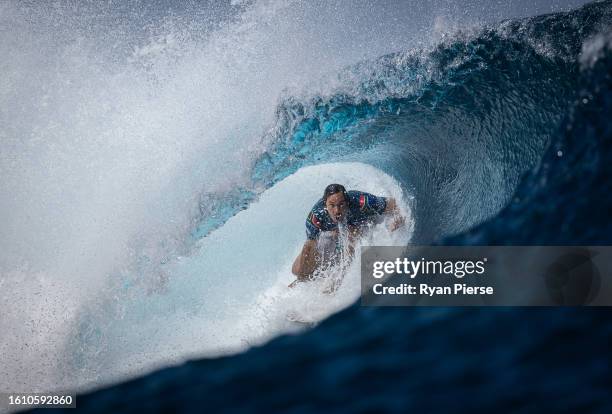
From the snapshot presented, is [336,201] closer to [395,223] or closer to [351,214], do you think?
[351,214]

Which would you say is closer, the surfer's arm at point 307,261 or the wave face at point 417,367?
the wave face at point 417,367

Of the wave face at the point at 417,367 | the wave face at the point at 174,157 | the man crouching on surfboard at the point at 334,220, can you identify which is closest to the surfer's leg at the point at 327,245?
the man crouching on surfboard at the point at 334,220

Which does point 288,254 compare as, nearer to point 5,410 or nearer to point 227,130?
point 227,130

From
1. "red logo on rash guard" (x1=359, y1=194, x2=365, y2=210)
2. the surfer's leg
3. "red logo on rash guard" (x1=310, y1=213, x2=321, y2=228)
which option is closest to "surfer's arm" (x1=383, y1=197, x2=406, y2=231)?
"red logo on rash guard" (x1=359, y1=194, x2=365, y2=210)

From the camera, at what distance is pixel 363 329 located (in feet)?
4.07

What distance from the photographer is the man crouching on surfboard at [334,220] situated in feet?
12.9

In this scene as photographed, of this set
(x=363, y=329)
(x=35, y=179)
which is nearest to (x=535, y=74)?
(x=363, y=329)

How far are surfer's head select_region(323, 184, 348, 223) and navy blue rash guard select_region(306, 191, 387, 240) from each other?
82 mm

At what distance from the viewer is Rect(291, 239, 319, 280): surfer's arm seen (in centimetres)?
425

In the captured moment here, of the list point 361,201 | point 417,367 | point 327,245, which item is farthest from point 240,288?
point 417,367

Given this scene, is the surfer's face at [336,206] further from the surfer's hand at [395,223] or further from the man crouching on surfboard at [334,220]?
the surfer's hand at [395,223]

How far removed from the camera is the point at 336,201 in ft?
12.7

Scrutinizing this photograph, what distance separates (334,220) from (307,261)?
592 millimetres

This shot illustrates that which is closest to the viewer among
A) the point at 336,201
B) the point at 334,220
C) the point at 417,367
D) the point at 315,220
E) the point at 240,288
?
the point at 417,367
